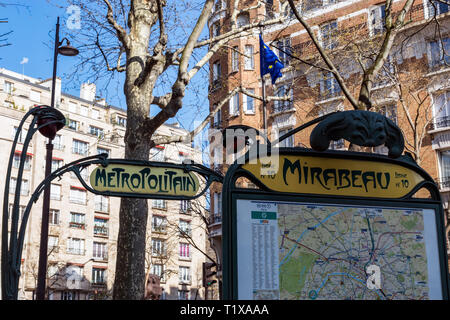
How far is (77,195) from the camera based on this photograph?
5175cm

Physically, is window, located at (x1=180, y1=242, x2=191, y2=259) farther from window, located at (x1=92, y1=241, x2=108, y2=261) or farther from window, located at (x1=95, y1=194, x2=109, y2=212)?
window, located at (x1=95, y1=194, x2=109, y2=212)

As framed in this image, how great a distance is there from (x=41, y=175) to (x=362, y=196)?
48.6 meters

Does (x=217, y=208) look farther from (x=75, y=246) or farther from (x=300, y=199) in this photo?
(x=300, y=199)

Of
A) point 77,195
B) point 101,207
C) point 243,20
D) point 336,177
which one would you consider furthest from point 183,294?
point 336,177

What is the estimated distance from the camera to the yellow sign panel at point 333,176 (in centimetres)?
430

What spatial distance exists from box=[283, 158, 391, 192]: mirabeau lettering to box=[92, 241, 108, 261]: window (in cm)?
4969

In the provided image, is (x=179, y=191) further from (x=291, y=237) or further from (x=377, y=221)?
(x=377, y=221)

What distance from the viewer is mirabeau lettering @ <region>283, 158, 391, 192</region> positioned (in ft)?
14.3

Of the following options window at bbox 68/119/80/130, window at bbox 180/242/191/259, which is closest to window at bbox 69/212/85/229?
window at bbox 68/119/80/130

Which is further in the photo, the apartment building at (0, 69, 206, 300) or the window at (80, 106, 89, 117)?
the window at (80, 106, 89, 117)

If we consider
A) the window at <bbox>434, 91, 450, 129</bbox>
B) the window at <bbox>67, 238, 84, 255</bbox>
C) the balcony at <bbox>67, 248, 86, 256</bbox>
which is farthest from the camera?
the window at <bbox>67, 238, 84, 255</bbox>

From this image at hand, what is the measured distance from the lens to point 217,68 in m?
32.7

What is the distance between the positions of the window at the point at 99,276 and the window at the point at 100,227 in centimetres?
331

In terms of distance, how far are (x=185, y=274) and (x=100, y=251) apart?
1075 cm
